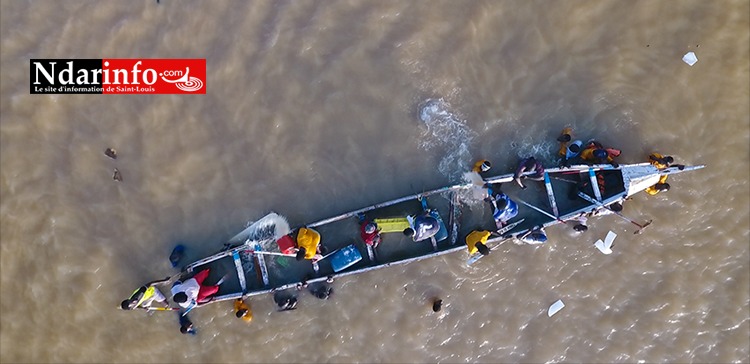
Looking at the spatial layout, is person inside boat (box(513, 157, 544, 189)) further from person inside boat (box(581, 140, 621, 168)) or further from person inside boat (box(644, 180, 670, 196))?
person inside boat (box(644, 180, 670, 196))

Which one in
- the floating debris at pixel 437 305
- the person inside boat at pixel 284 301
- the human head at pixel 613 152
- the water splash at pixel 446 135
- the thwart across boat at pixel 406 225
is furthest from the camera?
the water splash at pixel 446 135

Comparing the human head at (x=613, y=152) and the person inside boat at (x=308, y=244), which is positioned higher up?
the human head at (x=613, y=152)

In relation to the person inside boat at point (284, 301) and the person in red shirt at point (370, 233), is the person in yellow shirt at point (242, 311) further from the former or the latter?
the person in red shirt at point (370, 233)

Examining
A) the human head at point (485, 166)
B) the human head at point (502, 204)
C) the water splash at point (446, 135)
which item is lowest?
the human head at point (502, 204)

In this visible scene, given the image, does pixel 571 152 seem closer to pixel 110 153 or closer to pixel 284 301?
pixel 284 301

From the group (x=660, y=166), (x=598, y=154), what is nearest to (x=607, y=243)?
(x=660, y=166)

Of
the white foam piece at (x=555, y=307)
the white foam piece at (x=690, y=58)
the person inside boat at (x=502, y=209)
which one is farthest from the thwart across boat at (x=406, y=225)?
the white foam piece at (x=690, y=58)
